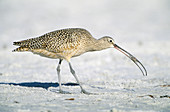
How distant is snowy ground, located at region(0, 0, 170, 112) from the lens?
18.2ft

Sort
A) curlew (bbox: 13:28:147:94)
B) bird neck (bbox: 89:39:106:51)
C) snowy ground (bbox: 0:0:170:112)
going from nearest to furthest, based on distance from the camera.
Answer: snowy ground (bbox: 0:0:170:112)
curlew (bbox: 13:28:147:94)
bird neck (bbox: 89:39:106:51)

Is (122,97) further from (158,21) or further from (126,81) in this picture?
(158,21)

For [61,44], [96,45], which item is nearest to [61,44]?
[61,44]

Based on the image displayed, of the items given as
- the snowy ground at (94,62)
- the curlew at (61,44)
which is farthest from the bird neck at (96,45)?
the snowy ground at (94,62)

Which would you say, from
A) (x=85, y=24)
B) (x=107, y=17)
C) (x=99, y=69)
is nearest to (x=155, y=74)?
(x=99, y=69)

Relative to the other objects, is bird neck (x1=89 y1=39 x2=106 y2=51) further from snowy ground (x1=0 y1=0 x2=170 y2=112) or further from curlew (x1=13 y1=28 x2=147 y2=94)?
snowy ground (x1=0 y1=0 x2=170 y2=112)

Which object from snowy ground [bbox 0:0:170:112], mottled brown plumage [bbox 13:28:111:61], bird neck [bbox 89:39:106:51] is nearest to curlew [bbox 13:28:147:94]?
mottled brown plumage [bbox 13:28:111:61]

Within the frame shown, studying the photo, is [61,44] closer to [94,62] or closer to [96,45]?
[96,45]

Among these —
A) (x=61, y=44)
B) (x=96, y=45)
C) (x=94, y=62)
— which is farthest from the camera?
(x=94, y=62)

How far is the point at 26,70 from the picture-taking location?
11.5 metres

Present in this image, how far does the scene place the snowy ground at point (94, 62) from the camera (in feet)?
18.2

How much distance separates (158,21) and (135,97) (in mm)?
25481

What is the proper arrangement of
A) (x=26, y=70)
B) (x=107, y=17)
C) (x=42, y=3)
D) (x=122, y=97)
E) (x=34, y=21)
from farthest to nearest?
(x=42, y=3) < (x=107, y=17) < (x=34, y=21) < (x=26, y=70) < (x=122, y=97)

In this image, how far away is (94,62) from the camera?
539 inches
